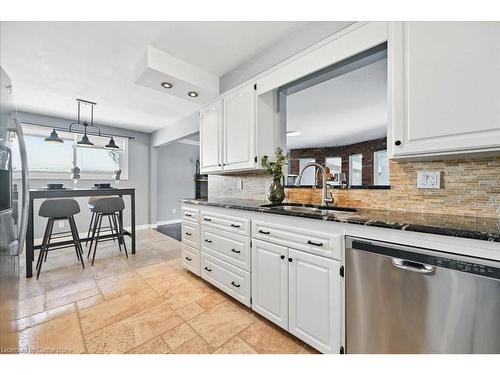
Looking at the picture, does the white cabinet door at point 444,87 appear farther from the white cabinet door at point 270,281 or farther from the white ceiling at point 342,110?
the white cabinet door at point 270,281

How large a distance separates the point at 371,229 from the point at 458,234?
319mm

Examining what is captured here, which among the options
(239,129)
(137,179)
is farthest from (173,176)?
(239,129)

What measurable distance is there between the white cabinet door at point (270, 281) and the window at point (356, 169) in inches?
33.1

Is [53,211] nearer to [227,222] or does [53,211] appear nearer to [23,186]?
[23,186]

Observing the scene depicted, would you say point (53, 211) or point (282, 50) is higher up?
point (282, 50)

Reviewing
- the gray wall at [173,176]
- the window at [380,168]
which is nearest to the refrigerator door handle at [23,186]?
the window at [380,168]

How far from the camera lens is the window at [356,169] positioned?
68.1 inches

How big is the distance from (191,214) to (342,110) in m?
1.91

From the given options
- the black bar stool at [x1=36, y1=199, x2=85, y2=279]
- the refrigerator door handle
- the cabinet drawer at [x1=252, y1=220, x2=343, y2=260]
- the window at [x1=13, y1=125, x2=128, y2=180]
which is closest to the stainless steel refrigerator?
the refrigerator door handle

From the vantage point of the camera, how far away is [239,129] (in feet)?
7.50

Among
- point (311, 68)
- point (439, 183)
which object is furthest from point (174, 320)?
point (311, 68)
